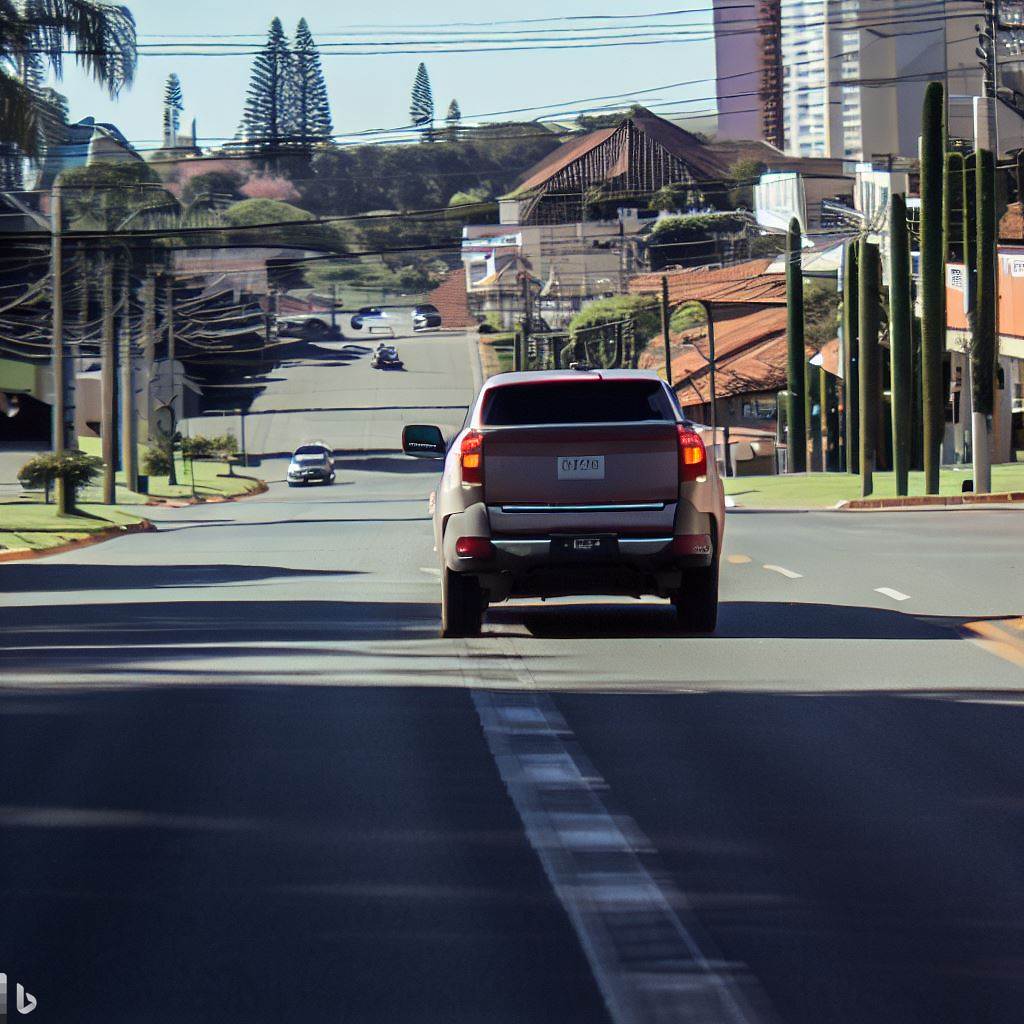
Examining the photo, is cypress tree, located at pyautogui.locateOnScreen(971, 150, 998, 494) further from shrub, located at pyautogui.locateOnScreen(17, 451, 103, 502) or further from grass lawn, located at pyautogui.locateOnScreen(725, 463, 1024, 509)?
shrub, located at pyautogui.locateOnScreen(17, 451, 103, 502)

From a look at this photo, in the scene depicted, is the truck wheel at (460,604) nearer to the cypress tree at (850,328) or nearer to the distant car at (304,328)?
the cypress tree at (850,328)

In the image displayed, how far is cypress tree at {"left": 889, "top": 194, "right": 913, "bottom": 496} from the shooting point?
44.0 m

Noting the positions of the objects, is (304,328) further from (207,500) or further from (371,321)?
(207,500)

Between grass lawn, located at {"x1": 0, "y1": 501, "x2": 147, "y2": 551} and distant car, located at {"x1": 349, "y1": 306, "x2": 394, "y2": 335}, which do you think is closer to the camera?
grass lawn, located at {"x1": 0, "y1": 501, "x2": 147, "y2": 551}

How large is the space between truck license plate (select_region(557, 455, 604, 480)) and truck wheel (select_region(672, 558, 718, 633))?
1.10 m

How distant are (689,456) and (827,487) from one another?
41971 millimetres

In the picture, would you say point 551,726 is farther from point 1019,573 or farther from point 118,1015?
point 1019,573

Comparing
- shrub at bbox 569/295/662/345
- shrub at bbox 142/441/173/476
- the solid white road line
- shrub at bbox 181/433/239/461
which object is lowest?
the solid white road line

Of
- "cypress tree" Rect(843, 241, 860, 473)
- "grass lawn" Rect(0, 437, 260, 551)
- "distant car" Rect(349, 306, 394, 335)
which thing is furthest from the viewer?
"distant car" Rect(349, 306, 394, 335)

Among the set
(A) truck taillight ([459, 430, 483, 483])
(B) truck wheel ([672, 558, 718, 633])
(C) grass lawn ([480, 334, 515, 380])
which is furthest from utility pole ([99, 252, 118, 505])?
(C) grass lawn ([480, 334, 515, 380])

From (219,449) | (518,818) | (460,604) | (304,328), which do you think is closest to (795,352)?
(219,449)

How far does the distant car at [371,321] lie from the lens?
181250 mm

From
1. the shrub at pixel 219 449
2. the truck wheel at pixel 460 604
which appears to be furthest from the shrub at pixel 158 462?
the truck wheel at pixel 460 604

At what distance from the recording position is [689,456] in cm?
1353
